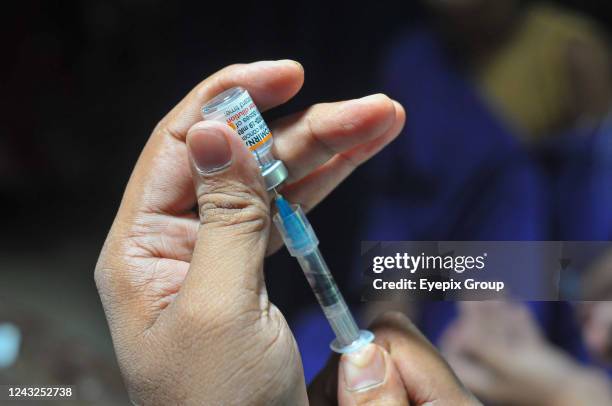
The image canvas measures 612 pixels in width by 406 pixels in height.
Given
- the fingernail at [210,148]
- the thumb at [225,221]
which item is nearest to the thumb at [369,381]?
the thumb at [225,221]

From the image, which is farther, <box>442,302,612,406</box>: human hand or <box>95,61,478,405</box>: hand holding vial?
<box>442,302,612,406</box>: human hand

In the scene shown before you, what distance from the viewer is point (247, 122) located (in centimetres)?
68

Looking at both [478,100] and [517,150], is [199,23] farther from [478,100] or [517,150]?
[517,150]

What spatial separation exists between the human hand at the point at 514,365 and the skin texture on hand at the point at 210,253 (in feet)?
1.91

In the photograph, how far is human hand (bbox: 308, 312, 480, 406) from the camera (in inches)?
28.9

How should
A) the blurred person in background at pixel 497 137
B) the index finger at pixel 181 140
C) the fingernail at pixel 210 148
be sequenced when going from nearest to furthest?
the fingernail at pixel 210 148 < the index finger at pixel 181 140 < the blurred person in background at pixel 497 137

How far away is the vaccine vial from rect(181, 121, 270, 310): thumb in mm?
33

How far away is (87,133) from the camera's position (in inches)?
50.5

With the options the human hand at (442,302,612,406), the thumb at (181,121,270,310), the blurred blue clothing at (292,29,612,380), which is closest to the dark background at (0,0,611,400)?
the blurred blue clothing at (292,29,612,380)

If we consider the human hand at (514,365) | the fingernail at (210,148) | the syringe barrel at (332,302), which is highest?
the fingernail at (210,148)

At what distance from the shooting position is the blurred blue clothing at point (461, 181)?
1190mm

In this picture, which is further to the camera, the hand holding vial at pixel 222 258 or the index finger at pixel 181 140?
the index finger at pixel 181 140

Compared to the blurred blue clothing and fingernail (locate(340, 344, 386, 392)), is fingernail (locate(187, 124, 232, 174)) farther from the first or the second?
the blurred blue clothing

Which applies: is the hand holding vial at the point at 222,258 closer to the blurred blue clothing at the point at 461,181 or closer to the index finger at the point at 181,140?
the index finger at the point at 181,140
